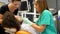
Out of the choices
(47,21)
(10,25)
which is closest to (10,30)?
(10,25)

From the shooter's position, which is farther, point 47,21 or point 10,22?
point 47,21

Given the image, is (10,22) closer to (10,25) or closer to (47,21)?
(10,25)

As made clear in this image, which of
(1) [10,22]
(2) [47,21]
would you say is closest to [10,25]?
(1) [10,22]

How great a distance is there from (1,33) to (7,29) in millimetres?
148

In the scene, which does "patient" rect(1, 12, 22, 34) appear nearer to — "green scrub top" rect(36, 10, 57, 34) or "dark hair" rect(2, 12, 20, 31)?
"dark hair" rect(2, 12, 20, 31)

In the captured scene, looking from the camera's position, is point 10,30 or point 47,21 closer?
point 10,30

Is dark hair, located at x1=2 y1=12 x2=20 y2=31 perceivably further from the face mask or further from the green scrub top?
the green scrub top

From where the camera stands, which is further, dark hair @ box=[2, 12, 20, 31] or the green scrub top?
the green scrub top

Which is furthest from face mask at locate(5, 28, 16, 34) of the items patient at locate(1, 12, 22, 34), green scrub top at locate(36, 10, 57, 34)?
green scrub top at locate(36, 10, 57, 34)

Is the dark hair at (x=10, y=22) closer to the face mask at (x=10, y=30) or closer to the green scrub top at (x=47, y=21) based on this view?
the face mask at (x=10, y=30)

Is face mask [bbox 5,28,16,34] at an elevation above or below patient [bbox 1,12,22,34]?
below

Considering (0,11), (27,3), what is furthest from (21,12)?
(0,11)

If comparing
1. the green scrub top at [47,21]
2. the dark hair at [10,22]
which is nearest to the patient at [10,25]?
the dark hair at [10,22]

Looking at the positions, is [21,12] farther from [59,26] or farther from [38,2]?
[38,2]
